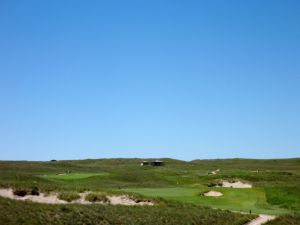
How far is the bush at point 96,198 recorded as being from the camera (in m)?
44.5

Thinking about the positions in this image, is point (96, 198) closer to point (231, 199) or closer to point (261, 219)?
point (261, 219)

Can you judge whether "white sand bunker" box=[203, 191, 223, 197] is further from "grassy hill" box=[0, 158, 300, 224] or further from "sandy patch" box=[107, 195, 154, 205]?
"sandy patch" box=[107, 195, 154, 205]

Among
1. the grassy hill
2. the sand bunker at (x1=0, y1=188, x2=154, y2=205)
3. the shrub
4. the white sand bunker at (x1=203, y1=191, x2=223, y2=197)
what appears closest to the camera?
the grassy hill

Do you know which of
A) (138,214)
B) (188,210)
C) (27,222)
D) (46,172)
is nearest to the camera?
(27,222)

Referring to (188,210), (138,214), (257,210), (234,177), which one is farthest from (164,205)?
(234,177)

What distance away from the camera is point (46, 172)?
9288 cm

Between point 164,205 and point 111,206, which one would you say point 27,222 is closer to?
point 111,206

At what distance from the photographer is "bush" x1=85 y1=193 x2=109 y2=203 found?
44.5 meters

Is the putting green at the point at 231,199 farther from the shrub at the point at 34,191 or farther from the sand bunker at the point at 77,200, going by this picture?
the shrub at the point at 34,191

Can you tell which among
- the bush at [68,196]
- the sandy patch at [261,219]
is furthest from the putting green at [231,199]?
the bush at [68,196]

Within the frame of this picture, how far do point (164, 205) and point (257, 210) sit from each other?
887cm

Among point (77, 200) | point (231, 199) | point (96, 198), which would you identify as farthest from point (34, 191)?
point (231, 199)

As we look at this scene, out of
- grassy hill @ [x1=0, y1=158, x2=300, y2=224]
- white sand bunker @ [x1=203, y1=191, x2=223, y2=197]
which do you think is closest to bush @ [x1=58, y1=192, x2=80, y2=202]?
grassy hill @ [x1=0, y1=158, x2=300, y2=224]

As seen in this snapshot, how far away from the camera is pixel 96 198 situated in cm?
4484
